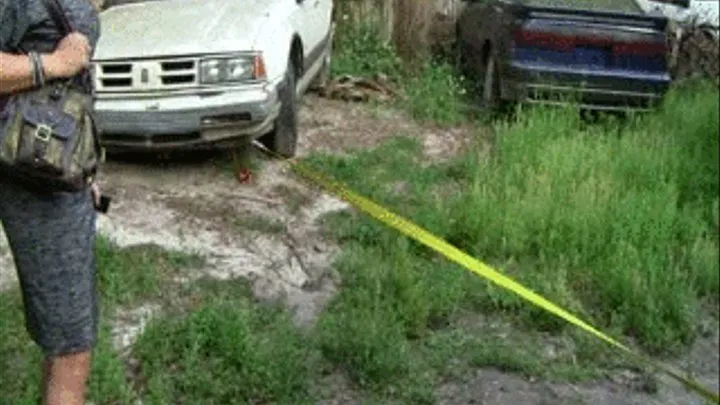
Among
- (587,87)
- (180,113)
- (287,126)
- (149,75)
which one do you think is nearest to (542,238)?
(287,126)

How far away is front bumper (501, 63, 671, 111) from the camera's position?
728 cm

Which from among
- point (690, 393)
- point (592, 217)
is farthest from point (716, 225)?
point (690, 393)

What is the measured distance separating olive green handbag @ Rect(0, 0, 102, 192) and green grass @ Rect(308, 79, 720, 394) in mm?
1977

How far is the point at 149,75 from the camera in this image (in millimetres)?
5680

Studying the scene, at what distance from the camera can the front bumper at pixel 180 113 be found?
18.6 feet

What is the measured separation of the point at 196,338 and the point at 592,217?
249 cm

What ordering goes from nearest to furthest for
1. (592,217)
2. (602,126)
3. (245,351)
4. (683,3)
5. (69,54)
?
(69,54) → (245,351) → (592,217) → (602,126) → (683,3)

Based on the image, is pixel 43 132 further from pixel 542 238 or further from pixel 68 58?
pixel 542 238

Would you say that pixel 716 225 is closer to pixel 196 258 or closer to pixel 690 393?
pixel 690 393

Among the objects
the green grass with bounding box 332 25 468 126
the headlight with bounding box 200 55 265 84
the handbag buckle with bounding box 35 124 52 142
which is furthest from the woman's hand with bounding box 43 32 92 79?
the green grass with bounding box 332 25 468 126

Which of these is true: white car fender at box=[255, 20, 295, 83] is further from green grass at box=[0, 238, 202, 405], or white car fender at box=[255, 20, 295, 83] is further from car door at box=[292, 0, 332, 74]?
green grass at box=[0, 238, 202, 405]

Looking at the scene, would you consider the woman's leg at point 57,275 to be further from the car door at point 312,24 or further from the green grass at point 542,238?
the car door at point 312,24

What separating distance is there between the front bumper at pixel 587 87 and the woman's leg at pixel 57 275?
5205mm

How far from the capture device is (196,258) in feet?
16.6
